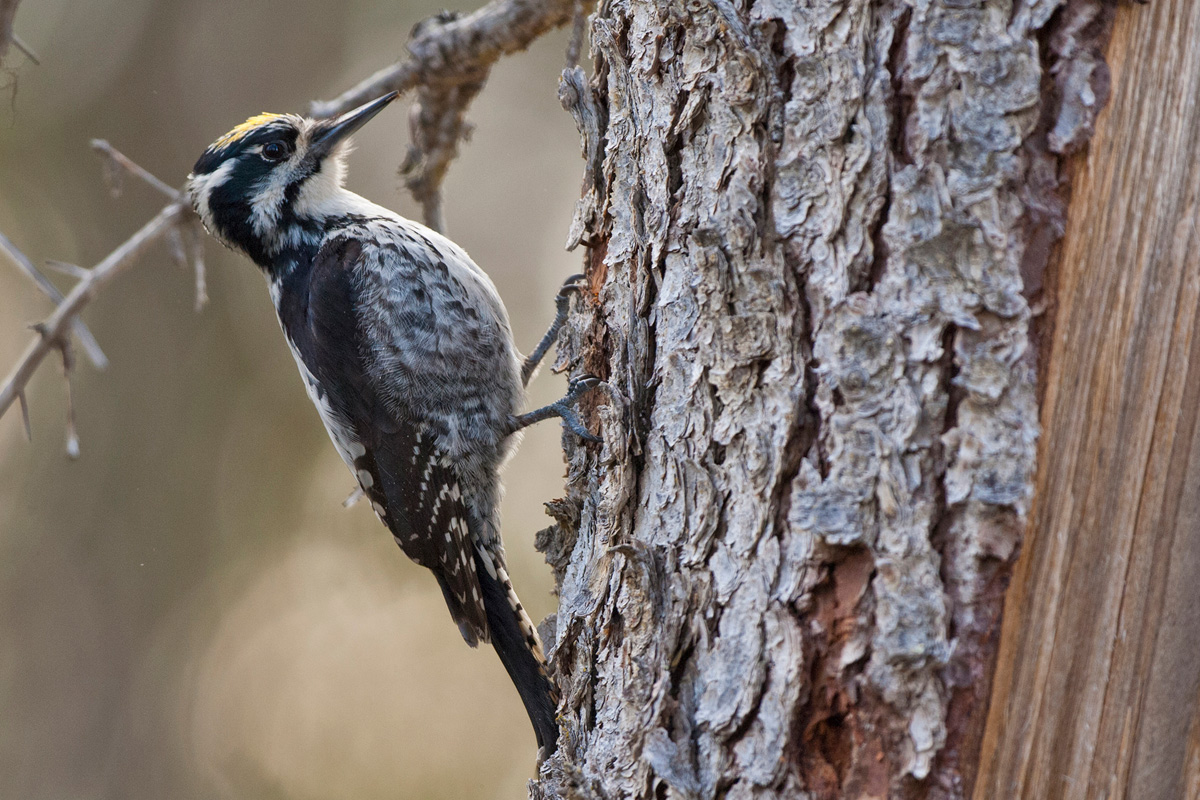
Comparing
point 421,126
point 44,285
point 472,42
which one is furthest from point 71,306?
point 472,42

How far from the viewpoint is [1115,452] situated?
4.48 feet

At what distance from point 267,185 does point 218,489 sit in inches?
158

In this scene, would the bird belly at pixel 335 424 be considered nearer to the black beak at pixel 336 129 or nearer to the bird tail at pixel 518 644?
the bird tail at pixel 518 644

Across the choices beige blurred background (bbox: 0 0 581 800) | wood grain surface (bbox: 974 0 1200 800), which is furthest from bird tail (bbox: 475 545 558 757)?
beige blurred background (bbox: 0 0 581 800)

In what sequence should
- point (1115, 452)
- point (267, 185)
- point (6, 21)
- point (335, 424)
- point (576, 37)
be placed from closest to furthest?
point (1115, 452), point (6, 21), point (576, 37), point (335, 424), point (267, 185)

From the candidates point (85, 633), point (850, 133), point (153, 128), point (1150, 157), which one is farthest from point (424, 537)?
point (153, 128)

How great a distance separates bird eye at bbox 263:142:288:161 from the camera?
326cm

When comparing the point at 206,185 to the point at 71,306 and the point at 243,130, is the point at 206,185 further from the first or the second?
the point at 71,306

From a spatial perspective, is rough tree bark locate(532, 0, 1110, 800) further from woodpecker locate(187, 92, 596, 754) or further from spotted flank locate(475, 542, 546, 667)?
woodpecker locate(187, 92, 596, 754)

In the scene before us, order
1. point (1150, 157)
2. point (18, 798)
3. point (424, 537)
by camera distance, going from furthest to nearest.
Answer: point (18, 798), point (424, 537), point (1150, 157)

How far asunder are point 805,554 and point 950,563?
0.67 feet

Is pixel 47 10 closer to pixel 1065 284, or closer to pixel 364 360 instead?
pixel 364 360

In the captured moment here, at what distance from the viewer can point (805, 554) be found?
143cm

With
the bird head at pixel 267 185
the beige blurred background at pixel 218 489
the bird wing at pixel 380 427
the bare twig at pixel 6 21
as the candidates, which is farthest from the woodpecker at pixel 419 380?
the beige blurred background at pixel 218 489
